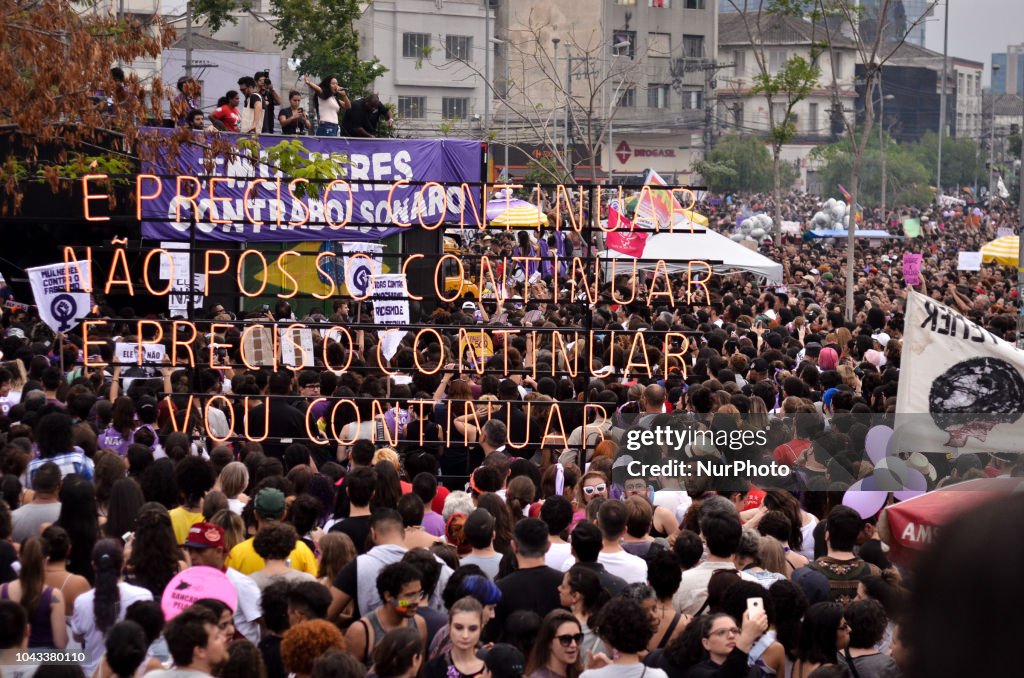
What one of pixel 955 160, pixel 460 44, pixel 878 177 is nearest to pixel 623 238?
pixel 460 44

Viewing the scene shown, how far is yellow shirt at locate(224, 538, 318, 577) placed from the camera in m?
6.66

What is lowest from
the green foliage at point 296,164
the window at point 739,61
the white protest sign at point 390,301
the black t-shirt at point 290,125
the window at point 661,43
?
the white protest sign at point 390,301

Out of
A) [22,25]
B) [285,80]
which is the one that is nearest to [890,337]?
[22,25]

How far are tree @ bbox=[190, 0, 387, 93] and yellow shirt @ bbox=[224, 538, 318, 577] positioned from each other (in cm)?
3813

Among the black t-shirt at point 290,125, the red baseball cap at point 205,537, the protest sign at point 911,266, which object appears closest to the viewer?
the red baseball cap at point 205,537

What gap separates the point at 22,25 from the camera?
367 inches

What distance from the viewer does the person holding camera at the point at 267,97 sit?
1972cm

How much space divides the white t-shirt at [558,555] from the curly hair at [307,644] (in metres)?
1.76

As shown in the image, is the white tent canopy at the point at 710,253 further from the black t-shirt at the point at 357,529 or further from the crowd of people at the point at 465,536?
the black t-shirt at the point at 357,529

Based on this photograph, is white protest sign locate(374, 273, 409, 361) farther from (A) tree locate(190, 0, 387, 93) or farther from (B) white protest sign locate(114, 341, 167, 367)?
(A) tree locate(190, 0, 387, 93)

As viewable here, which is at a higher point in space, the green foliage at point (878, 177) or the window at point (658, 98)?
the window at point (658, 98)

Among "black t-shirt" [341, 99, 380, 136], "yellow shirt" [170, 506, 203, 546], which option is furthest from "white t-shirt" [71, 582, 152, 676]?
"black t-shirt" [341, 99, 380, 136]

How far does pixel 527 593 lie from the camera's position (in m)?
6.32

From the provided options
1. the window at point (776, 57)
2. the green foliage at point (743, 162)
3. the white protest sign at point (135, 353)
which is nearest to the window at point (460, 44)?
the green foliage at point (743, 162)
